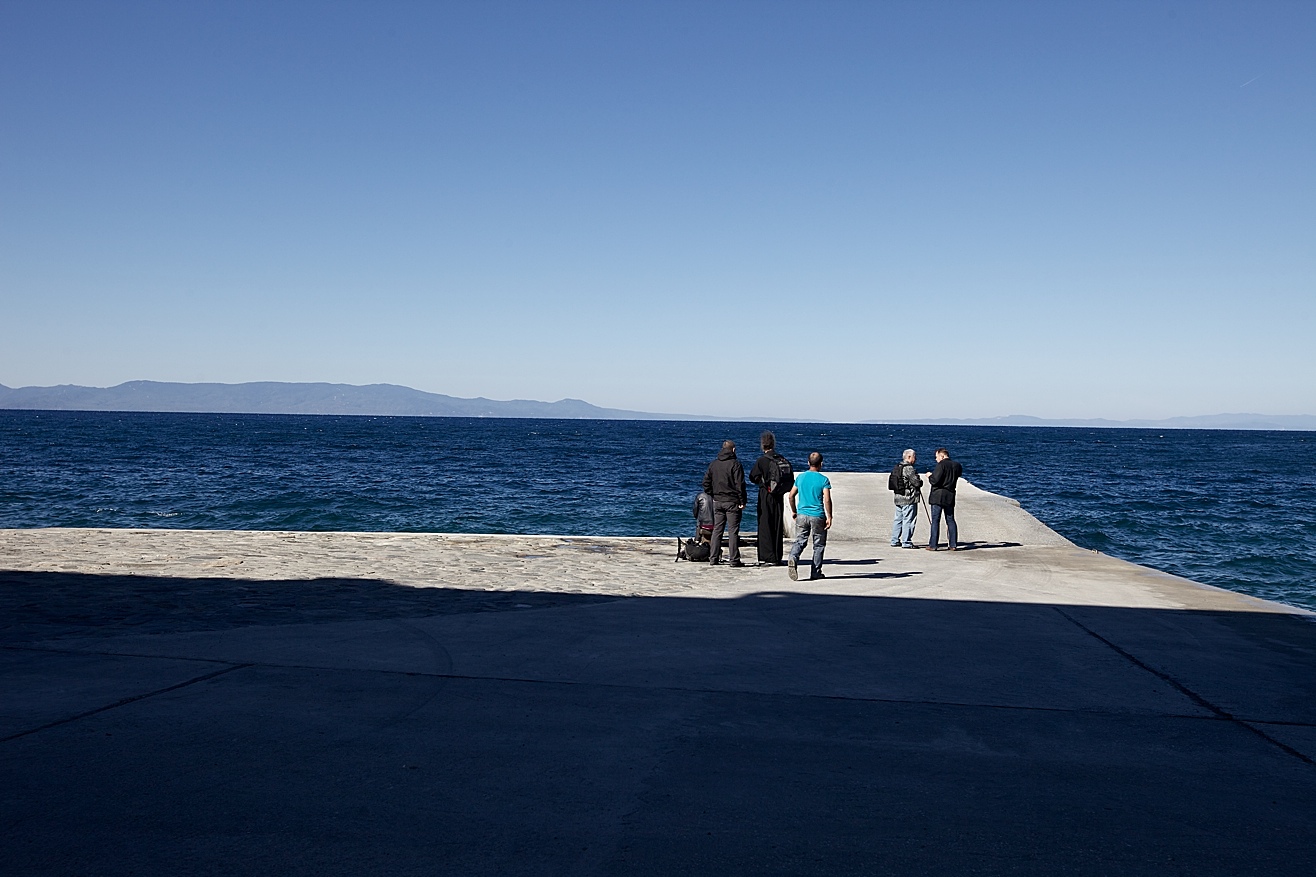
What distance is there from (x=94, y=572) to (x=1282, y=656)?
11.9 m

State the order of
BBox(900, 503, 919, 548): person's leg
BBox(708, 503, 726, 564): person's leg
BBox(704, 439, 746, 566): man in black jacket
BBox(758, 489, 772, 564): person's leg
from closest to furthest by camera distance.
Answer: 1. BBox(704, 439, 746, 566): man in black jacket
2. BBox(758, 489, 772, 564): person's leg
3. BBox(708, 503, 726, 564): person's leg
4. BBox(900, 503, 919, 548): person's leg

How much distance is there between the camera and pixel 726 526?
13000 mm

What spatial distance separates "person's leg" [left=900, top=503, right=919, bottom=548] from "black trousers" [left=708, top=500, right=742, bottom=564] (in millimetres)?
3877

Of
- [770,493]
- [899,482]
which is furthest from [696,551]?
[899,482]

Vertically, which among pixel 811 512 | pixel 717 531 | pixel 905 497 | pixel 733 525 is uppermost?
pixel 811 512

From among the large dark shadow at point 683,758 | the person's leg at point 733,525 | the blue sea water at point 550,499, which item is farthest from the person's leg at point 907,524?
the large dark shadow at point 683,758

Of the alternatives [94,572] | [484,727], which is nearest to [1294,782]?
Answer: [484,727]

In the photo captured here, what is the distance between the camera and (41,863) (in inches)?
134

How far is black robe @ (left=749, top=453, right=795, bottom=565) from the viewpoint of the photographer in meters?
12.1

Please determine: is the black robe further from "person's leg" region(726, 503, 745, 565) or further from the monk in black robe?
"person's leg" region(726, 503, 745, 565)

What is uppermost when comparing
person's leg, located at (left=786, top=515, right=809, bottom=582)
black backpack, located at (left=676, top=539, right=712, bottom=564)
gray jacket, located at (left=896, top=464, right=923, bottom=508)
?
gray jacket, located at (left=896, top=464, right=923, bottom=508)

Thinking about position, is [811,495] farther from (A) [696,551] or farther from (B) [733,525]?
(A) [696,551]

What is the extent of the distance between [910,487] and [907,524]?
68cm

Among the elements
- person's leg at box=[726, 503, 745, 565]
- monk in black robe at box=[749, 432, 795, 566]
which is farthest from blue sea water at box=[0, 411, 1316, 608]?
person's leg at box=[726, 503, 745, 565]
